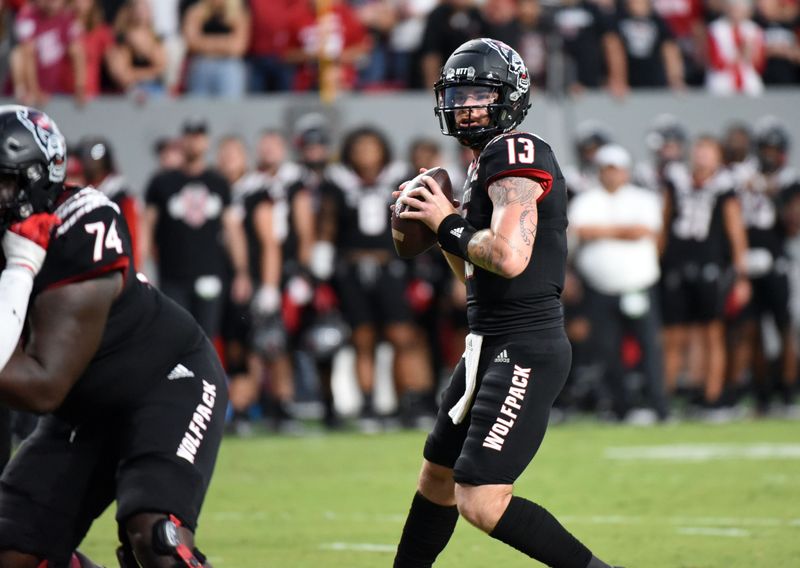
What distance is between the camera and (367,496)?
343 inches

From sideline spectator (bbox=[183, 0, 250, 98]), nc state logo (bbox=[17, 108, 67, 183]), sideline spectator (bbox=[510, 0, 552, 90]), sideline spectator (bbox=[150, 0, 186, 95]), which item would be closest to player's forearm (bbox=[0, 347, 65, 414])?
nc state logo (bbox=[17, 108, 67, 183])

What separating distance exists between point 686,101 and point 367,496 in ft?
25.2

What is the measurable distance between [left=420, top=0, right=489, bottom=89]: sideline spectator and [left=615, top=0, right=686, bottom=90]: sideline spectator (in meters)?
1.87

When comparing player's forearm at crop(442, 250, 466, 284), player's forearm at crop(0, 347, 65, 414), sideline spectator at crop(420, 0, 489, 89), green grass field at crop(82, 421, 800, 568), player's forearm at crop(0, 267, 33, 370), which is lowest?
green grass field at crop(82, 421, 800, 568)

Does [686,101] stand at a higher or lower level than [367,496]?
higher

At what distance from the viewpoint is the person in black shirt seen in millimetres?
11773

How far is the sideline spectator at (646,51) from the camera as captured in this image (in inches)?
606

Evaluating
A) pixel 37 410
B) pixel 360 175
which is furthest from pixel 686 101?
pixel 37 410

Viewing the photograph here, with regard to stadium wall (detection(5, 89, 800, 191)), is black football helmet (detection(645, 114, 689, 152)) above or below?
below

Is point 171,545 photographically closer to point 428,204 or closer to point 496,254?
point 496,254

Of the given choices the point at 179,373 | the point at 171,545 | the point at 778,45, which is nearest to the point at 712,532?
the point at 179,373

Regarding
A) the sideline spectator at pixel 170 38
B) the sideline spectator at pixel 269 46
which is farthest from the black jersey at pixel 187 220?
the sideline spectator at pixel 269 46

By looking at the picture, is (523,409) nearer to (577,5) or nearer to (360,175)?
(360,175)

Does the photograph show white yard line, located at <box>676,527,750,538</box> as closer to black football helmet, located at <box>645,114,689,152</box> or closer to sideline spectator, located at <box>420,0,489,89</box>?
black football helmet, located at <box>645,114,689,152</box>
